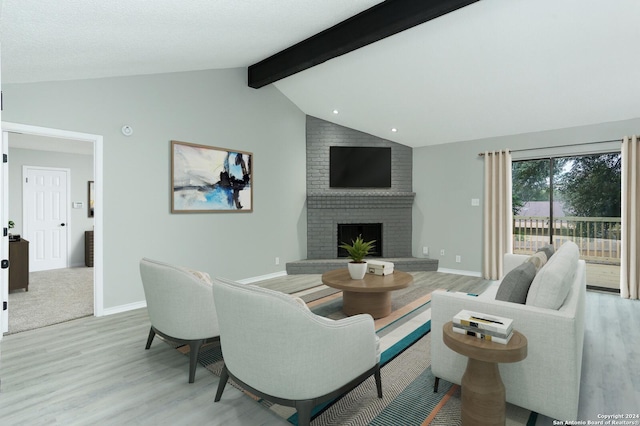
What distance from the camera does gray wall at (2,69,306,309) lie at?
358 centimetres

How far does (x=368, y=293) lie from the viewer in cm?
358

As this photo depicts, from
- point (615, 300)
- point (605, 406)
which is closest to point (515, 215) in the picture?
point (615, 300)

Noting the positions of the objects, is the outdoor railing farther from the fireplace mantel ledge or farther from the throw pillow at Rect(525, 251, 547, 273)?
the throw pillow at Rect(525, 251, 547, 273)

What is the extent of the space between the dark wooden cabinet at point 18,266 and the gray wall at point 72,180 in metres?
1.96

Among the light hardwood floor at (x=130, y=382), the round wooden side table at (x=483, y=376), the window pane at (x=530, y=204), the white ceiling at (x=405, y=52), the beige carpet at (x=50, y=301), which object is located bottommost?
the light hardwood floor at (x=130, y=382)

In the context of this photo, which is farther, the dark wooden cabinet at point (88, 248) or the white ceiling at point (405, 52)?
the dark wooden cabinet at point (88, 248)

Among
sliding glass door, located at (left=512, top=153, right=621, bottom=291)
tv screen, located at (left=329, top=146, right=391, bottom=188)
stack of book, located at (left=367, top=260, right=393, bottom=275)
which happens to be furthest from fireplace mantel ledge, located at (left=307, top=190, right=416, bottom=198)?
stack of book, located at (left=367, top=260, right=393, bottom=275)

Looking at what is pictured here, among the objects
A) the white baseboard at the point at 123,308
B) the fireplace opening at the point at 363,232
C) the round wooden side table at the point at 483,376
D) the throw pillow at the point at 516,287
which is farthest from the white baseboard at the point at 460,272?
the white baseboard at the point at 123,308

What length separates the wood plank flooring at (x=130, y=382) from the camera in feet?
6.54

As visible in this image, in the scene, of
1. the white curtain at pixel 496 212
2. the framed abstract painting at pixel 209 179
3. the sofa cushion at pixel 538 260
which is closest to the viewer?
the sofa cushion at pixel 538 260

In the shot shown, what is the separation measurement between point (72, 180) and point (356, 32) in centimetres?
637

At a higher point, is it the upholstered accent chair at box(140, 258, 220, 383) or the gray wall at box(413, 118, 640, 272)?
the gray wall at box(413, 118, 640, 272)

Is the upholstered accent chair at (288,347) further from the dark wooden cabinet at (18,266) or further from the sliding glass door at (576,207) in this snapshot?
the sliding glass door at (576,207)

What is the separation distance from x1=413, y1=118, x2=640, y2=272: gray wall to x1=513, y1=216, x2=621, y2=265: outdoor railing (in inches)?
31.3
